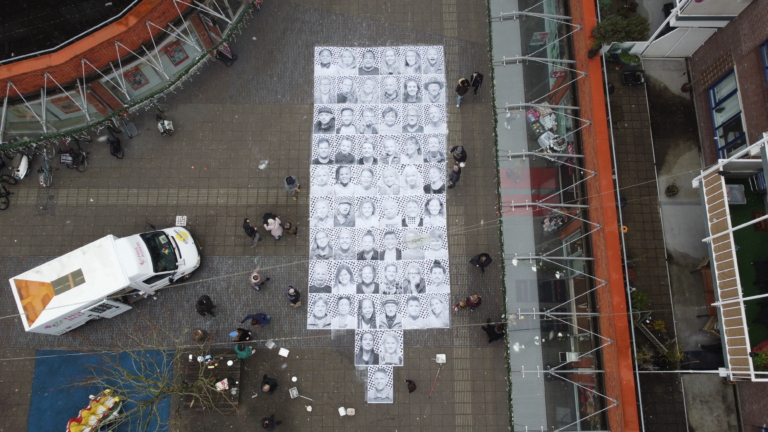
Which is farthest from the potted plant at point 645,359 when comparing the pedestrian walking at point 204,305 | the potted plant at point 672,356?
the pedestrian walking at point 204,305

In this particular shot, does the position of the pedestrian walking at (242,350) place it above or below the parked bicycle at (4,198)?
below

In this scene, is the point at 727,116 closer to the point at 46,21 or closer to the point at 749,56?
the point at 749,56

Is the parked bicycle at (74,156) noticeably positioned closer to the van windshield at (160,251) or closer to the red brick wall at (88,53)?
the red brick wall at (88,53)

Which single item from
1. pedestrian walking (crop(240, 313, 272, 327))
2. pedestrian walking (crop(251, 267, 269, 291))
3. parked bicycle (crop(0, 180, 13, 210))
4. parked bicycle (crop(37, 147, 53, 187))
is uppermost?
parked bicycle (crop(37, 147, 53, 187))

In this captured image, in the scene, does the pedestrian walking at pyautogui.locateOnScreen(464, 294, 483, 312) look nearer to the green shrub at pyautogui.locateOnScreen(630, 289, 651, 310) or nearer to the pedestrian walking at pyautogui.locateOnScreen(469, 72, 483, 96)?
the green shrub at pyautogui.locateOnScreen(630, 289, 651, 310)

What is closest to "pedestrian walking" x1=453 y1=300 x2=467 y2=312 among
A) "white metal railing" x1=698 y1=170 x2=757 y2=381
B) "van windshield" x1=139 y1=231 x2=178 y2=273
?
"white metal railing" x1=698 y1=170 x2=757 y2=381

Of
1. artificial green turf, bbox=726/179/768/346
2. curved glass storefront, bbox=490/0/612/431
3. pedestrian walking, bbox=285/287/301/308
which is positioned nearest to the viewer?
curved glass storefront, bbox=490/0/612/431
